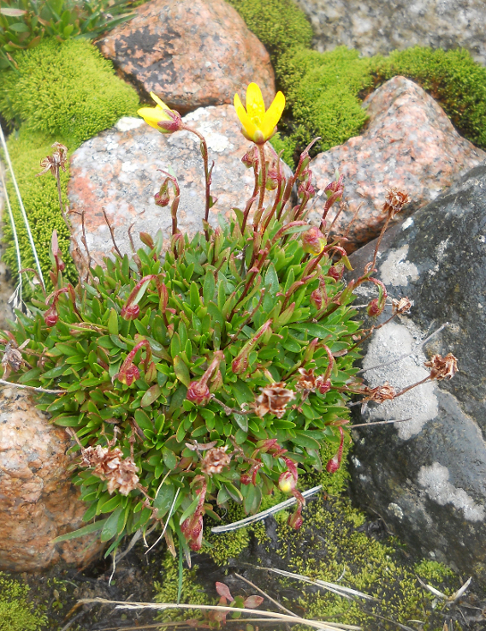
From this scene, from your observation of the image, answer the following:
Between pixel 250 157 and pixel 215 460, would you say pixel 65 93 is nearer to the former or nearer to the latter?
pixel 250 157

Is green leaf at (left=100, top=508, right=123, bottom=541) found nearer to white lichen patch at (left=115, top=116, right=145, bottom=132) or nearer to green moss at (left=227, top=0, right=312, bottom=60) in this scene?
white lichen patch at (left=115, top=116, right=145, bottom=132)

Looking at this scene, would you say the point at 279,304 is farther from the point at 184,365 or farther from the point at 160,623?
the point at 160,623

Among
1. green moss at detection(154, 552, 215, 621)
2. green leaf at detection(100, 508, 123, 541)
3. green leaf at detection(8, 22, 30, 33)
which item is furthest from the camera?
green leaf at detection(8, 22, 30, 33)

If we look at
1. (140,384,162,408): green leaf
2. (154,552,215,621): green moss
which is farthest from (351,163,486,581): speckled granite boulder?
(140,384,162,408): green leaf

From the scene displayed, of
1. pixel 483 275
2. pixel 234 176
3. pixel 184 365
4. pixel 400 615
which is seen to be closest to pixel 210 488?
pixel 184 365

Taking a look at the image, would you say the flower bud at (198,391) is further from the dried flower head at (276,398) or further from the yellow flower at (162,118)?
the yellow flower at (162,118)

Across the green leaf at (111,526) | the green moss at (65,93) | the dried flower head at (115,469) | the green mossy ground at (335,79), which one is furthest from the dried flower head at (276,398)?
the green moss at (65,93)
